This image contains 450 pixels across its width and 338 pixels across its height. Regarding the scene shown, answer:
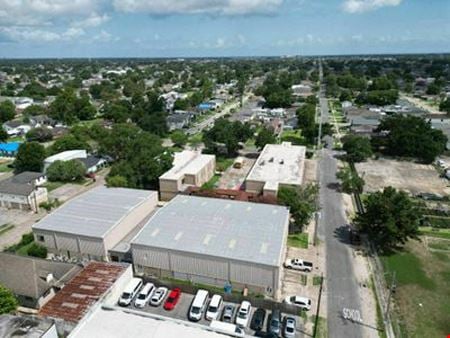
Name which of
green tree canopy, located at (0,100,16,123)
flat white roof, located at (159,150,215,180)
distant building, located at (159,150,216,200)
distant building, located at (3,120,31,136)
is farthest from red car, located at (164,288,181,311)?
green tree canopy, located at (0,100,16,123)

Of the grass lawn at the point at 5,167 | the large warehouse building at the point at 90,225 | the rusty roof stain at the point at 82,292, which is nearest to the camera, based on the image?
the rusty roof stain at the point at 82,292


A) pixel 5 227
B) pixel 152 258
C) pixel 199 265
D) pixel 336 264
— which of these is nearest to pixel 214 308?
pixel 199 265

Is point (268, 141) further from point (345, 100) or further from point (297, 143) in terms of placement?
point (345, 100)

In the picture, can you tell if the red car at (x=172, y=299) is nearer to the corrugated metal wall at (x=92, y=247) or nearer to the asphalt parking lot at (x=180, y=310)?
the asphalt parking lot at (x=180, y=310)

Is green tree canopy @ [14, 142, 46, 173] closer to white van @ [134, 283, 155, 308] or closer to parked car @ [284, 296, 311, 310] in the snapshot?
white van @ [134, 283, 155, 308]

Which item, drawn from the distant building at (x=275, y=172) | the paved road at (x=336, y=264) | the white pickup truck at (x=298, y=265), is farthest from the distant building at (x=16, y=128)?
the white pickup truck at (x=298, y=265)

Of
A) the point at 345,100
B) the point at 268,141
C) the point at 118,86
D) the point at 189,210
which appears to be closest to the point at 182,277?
the point at 189,210

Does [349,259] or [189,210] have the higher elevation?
[189,210]

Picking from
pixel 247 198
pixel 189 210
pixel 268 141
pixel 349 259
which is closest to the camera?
pixel 349 259
